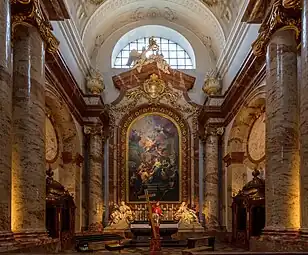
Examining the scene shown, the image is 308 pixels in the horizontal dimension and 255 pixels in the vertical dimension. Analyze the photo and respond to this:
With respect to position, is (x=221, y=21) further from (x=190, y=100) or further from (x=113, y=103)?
(x=113, y=103)

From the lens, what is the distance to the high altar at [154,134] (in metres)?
23.0

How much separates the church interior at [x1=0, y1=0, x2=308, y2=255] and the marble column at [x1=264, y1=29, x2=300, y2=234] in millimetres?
24

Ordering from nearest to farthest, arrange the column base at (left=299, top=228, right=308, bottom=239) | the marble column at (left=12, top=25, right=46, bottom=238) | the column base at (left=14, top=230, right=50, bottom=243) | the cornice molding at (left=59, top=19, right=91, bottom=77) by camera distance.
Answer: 1. the column base at (left=299, top=228, right=308, bottom=239)
2. the column base at (left=14, top=230, right=50, bottom=243)
3. the marble column at (left=12, top=25, right=46, bottom=238)
4. the cornice molding at (left=59, top=19, right=91, bottom=77)

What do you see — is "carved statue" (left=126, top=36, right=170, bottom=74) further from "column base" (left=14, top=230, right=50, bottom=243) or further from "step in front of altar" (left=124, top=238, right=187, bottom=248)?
"column base" (left=14, top=230, right=50, bottom=243)

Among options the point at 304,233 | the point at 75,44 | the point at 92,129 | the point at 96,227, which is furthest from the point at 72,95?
the point at 304,233

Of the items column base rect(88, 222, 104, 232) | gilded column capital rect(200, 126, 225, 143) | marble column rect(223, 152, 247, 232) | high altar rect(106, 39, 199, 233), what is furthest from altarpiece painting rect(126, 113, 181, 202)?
marble column rect(223, 152, 247, 232)

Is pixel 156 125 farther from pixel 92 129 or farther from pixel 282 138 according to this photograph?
pixel 282 138

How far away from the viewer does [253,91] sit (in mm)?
→ 17016

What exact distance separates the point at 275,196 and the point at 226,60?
10731 mm

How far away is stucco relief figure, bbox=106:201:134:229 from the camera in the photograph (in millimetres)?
21609

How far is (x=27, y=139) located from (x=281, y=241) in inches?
198

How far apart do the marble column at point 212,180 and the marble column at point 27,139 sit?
1116 cm

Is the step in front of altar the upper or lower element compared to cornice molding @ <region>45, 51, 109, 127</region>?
lower

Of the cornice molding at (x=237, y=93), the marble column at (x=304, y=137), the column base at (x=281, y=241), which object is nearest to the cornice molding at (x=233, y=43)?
the cornice molding at (x=237, y=93)
